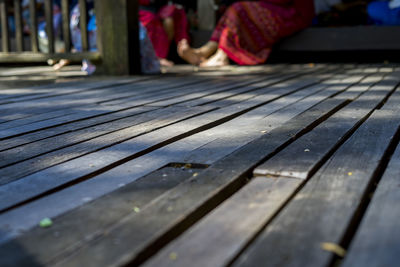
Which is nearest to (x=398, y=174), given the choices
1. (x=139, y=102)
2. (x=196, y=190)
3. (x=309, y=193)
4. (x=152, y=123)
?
(x=309, y=193)

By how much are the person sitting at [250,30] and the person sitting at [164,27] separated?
8.2 inches

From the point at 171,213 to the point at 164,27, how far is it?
4584 mm

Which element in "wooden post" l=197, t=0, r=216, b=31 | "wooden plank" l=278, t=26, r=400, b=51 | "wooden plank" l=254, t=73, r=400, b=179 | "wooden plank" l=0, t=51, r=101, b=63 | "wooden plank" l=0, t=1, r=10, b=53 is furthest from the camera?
"wooden post" l=197, t=0, r=216, b=31

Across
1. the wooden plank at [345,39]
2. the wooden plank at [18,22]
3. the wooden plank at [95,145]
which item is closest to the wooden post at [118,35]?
the wooden plank at [18,22]

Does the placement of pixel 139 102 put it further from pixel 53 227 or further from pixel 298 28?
pixel 298 28

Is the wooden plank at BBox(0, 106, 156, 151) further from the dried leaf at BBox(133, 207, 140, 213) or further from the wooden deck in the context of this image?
the dried leaf at BBox(133, 207, 140, 213)

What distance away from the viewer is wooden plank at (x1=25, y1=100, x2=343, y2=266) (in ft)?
2.19

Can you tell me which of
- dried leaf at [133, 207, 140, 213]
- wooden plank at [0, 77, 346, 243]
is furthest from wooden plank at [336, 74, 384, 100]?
dried leaf at [133, 207, 140, 213]

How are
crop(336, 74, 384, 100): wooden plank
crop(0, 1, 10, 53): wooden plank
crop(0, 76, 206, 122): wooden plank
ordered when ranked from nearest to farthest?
crop(0, 76, 206, 122): wooden plank < crop(336, 74, 384, 100): wooden plank < crop(0, 1, 10, 53): wooden plank

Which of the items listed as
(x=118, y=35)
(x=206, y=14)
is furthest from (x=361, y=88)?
(x=206, y=14)

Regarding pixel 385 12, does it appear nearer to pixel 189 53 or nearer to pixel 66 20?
pixel 189 53

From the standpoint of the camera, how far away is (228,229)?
738 mm

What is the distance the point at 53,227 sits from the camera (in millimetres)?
771

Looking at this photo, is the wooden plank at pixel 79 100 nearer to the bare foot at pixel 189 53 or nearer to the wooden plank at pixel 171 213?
the wooden plank at pixel 171 213
